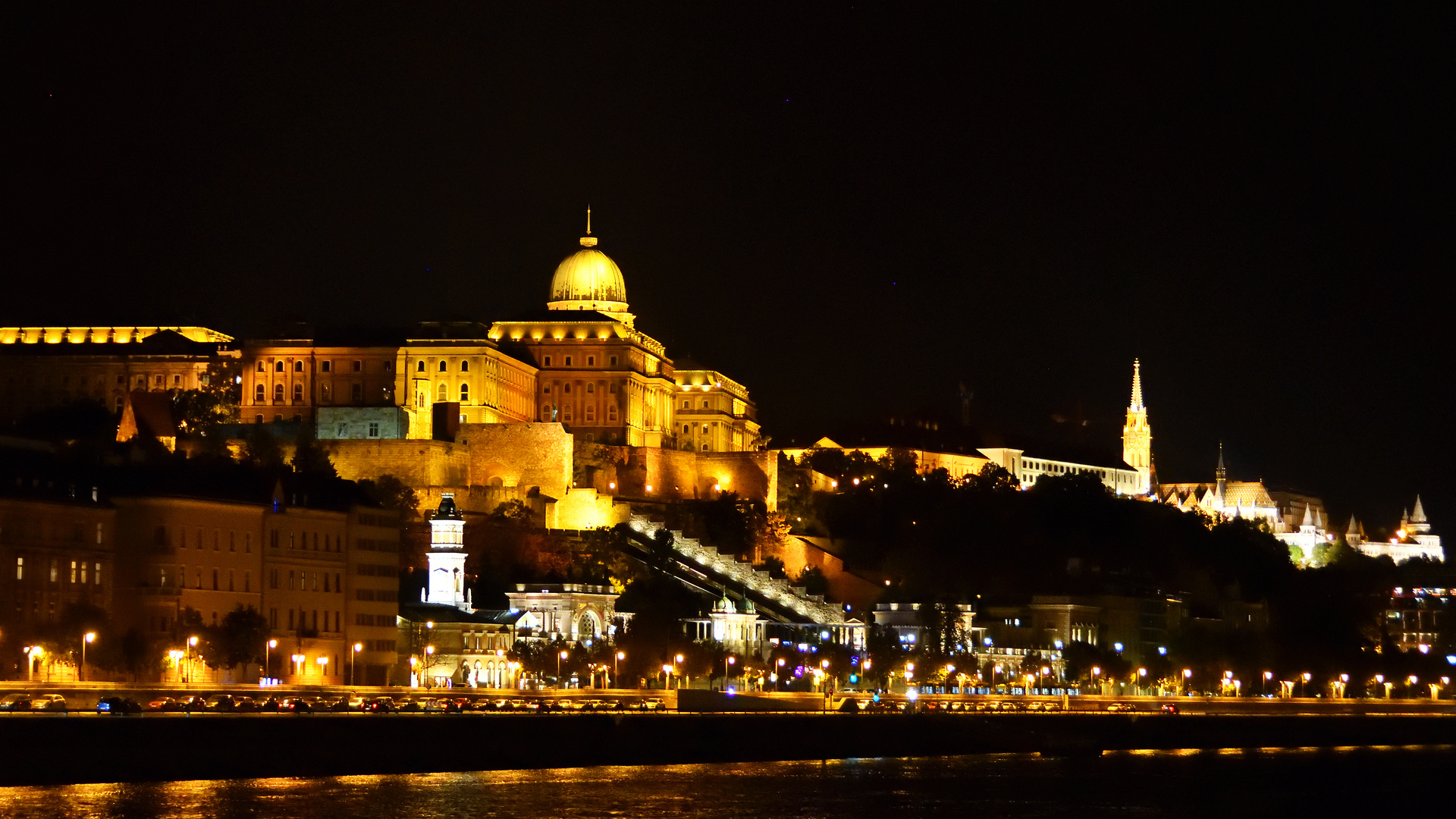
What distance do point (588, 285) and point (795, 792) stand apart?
101365mm

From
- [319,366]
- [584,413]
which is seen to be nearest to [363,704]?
[319,366]

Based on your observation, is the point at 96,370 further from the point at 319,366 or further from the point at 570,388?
the point at 570,388

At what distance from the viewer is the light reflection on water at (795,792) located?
73.7m

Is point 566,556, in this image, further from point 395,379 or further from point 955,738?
point 955,738

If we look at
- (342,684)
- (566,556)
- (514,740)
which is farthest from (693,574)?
(514,740)

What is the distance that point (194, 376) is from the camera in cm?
15350

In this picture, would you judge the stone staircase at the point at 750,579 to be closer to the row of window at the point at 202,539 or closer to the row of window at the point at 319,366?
the row of window at the point at 319,366

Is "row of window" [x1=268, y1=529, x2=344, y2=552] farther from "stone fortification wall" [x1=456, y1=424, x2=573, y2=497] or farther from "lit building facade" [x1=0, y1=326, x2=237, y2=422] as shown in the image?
"lit building facade" [x1=0, y1=326, x2=237, y2=422]

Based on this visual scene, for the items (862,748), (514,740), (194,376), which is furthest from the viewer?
(194,376)

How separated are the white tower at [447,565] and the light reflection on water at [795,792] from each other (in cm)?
2833

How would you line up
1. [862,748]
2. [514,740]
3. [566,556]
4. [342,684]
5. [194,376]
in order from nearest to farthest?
[514,740], [862,748], [342,684], [566,556], [194,376]

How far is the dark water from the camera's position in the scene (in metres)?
73.9

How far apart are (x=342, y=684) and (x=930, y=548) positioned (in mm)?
60550

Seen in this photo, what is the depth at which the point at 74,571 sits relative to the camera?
9812 centimetres
